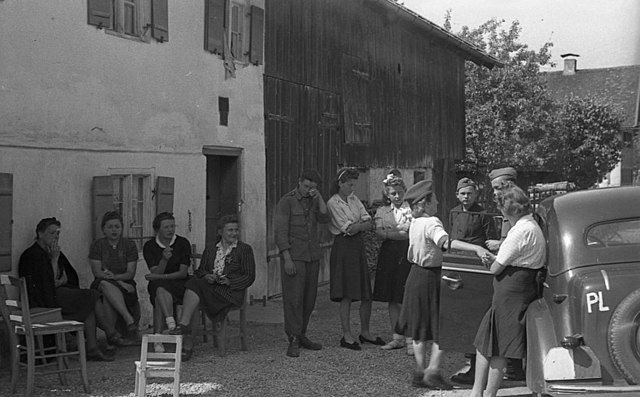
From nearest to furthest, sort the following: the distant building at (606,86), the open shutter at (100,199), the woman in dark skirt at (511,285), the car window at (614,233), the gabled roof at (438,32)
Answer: the car window at (614,233) → the woman in dark skirt at (511,285) → the open shutter at (100,199) → the gabled roof at (438,32) → the distant building at (606,86)

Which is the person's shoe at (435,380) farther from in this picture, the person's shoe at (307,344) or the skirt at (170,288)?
the skirt at (170,288)

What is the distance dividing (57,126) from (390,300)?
12.5 feet

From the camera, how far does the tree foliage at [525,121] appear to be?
3247cm

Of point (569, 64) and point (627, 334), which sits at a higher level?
point (569, 64)

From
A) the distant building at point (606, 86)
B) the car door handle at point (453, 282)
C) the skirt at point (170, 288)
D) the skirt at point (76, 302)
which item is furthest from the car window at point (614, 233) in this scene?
the distant building at point (606, 86)

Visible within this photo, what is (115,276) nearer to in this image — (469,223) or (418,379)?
(418,379)

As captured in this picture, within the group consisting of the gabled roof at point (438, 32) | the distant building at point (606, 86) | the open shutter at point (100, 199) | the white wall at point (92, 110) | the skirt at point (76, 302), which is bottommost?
the skirt at point (76, 302)

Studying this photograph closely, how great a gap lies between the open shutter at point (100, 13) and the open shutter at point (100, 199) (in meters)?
1.64

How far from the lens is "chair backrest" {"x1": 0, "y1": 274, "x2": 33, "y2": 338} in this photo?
7.38 meters

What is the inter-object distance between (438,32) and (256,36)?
26.7 ft

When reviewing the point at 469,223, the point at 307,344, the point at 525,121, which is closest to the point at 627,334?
the point at 469,223

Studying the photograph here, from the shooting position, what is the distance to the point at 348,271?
9523 mm

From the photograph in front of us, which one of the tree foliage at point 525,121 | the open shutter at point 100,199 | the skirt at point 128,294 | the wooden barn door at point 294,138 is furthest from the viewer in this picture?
the tree foliage at point 525,121

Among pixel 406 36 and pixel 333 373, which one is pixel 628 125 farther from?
pixel 333 373
